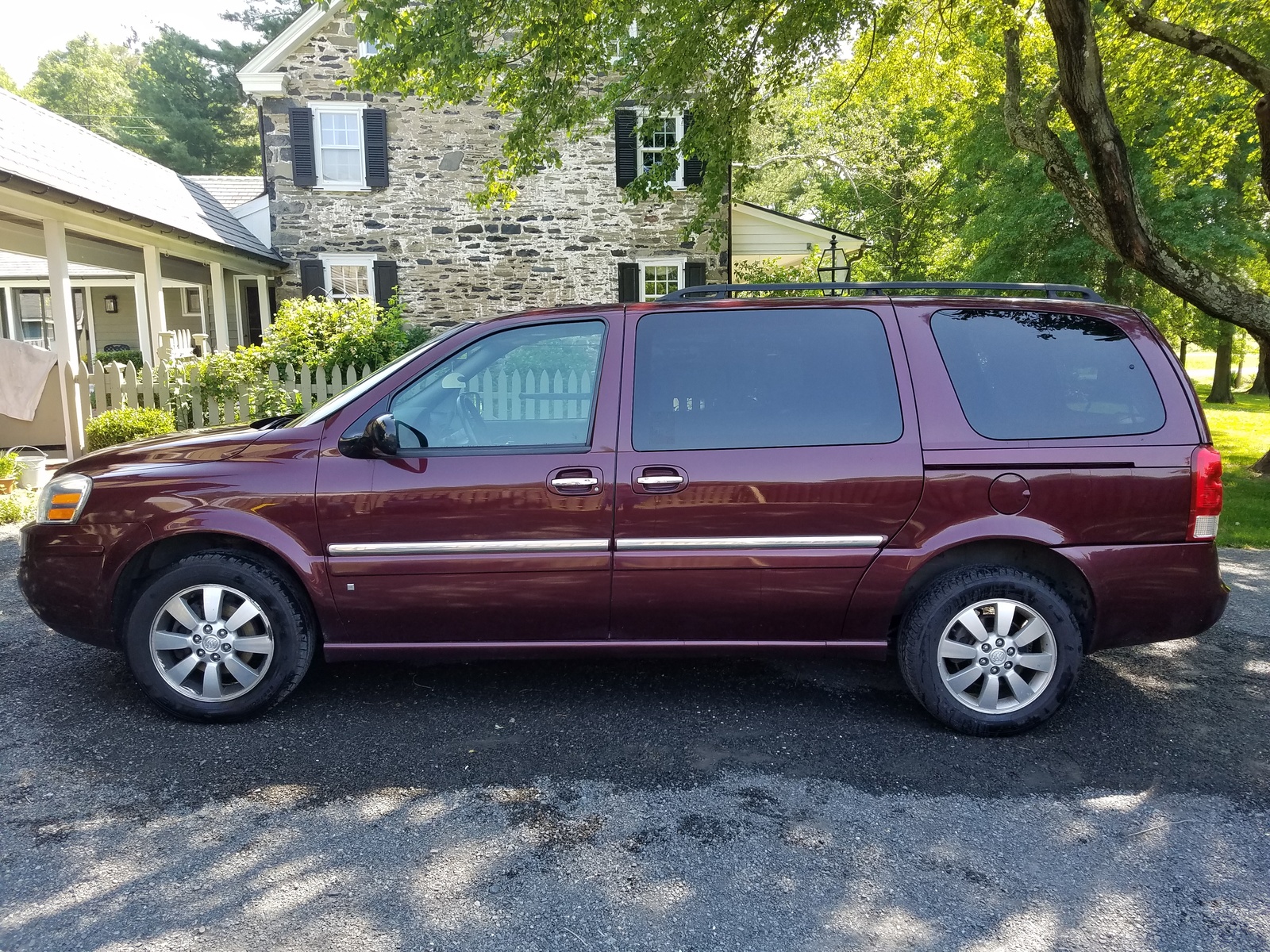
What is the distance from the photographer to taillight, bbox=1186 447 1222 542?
11.9 feet

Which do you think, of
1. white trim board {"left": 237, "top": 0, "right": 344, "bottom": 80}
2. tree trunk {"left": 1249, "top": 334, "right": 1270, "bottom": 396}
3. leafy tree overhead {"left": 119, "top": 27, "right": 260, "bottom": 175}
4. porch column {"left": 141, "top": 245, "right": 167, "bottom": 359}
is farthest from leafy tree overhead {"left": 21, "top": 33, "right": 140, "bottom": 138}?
tree trunk {"left": 1249, "top": 334, "right": 1270, "bottom": 396}

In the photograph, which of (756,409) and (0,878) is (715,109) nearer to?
(756,409)

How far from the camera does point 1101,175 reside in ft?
27.6

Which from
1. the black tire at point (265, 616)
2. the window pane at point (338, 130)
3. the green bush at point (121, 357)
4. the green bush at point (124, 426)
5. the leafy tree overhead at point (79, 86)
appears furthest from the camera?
the leafy tree overhead at point (79, 86)

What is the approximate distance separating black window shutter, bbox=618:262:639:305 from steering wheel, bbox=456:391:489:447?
573 inches

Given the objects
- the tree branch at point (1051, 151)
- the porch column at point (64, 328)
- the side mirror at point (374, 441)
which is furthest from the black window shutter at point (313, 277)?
the side mirror at point (374, 441)

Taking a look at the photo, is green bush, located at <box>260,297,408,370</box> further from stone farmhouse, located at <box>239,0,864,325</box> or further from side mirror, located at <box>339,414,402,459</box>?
side mirror, located at <box>339,414,402,459</box>

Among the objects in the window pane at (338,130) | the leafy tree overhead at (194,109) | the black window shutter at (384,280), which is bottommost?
the black window shutter at (384,280)

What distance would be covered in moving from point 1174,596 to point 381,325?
10.3 meters

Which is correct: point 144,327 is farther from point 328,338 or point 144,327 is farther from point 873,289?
point 873,289

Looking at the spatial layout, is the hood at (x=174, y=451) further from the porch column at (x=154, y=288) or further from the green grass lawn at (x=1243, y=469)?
the porch column at (x=154, y=288)

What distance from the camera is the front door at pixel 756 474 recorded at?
3672 millimetres

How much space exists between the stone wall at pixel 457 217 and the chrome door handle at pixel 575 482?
14.5 metres

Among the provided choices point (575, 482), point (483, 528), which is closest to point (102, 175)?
point (483, 528)
